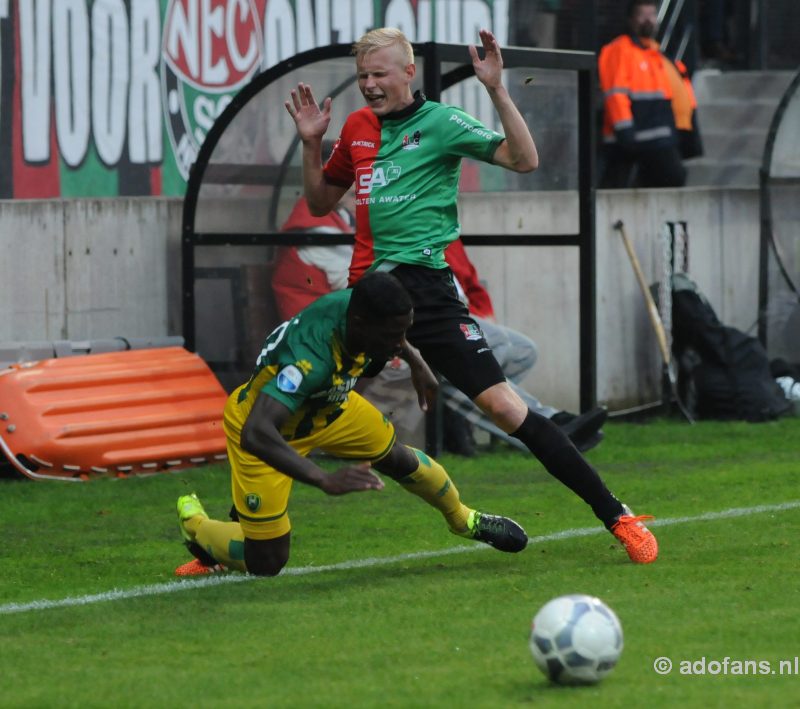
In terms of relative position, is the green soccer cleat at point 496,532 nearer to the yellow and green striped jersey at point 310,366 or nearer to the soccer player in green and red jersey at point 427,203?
the soccer player in green and red jersey at point 427,203

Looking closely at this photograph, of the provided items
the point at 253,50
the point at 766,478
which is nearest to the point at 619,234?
the point at 253,50

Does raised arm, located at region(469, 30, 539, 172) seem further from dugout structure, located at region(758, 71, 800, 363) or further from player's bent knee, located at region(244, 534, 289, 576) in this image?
dugout structure, located at region(758, 71, 800, 363)

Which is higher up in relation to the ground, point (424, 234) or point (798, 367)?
point (424, 234)

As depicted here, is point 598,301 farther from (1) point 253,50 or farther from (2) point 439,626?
(2) point 439,626

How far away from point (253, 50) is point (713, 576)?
23.6 ft

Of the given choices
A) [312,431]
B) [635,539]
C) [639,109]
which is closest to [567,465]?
[635,539]

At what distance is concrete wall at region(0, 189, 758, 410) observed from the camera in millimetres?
11156

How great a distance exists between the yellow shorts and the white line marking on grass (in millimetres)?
312

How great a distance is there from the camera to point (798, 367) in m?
14.1

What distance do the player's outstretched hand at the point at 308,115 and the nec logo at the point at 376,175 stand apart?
231 millimetres

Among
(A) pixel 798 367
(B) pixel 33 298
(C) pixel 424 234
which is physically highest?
(C) pixel 424 234

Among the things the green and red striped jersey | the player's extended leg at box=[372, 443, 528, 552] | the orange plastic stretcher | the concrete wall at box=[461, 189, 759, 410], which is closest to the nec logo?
the green and red striped jersey

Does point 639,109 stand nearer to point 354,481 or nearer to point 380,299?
point 380,299

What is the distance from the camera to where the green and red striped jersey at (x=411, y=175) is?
7.15 m
